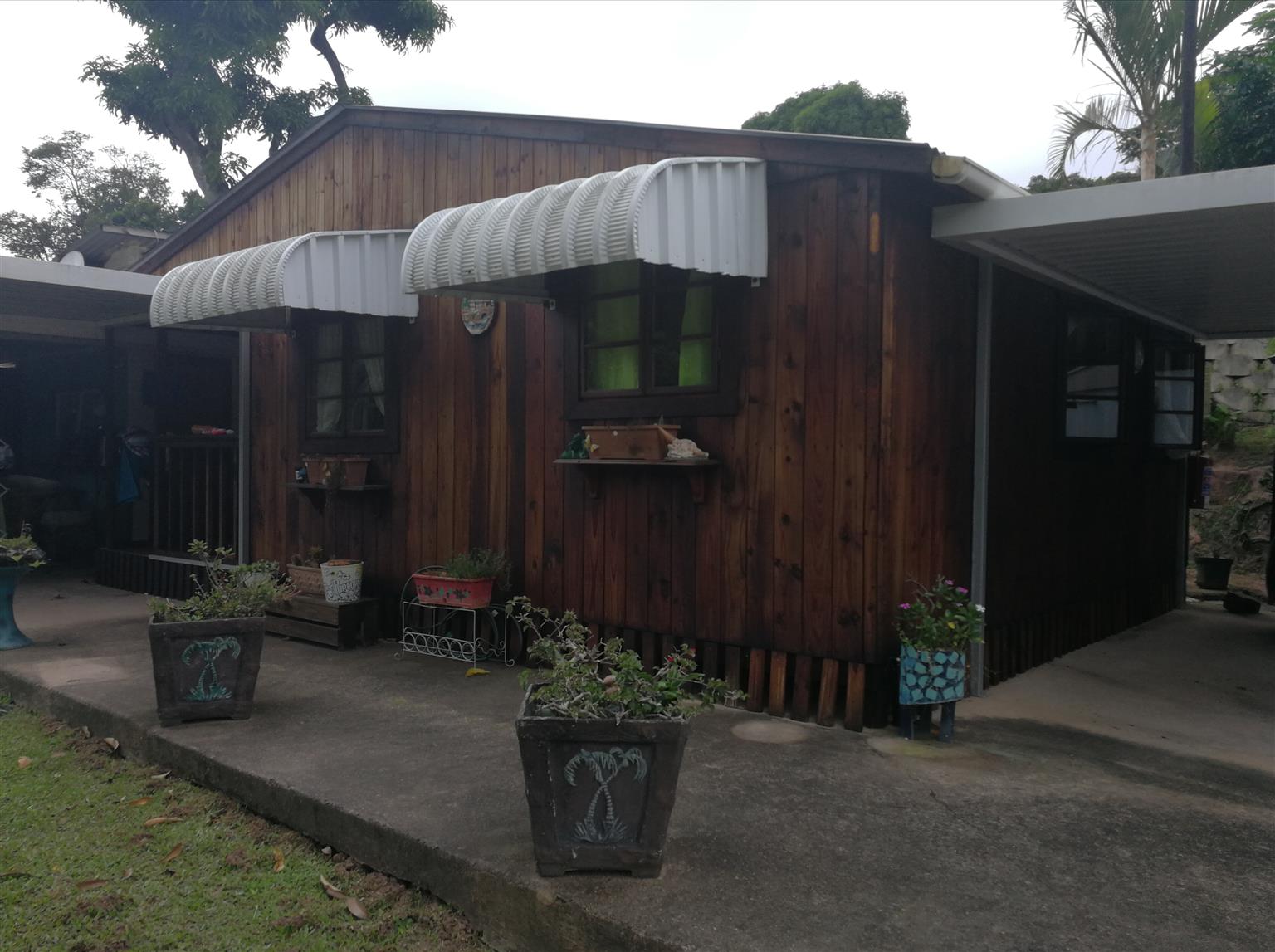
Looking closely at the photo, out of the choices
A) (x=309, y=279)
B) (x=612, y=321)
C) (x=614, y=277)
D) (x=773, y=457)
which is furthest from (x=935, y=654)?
(x=309, y=279)

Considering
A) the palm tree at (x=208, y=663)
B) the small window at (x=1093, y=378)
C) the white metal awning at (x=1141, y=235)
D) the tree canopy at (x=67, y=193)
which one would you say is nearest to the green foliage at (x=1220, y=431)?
the white metal awning at (x=1141, y=235)

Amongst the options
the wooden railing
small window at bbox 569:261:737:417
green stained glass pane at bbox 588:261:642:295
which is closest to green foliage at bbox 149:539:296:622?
small window at bbox 569:261:737:417

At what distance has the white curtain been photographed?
645 cm

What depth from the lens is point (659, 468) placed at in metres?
4.89

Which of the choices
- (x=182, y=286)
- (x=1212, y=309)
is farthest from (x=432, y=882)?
(x=1212, y=309)

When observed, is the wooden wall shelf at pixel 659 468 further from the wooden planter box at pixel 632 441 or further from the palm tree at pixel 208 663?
the palm tree at pixel 208 663

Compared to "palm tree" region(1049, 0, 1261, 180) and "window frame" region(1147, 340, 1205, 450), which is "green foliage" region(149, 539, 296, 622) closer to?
"window frame" region(1147, 340, 1205, 450)

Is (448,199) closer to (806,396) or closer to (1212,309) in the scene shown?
(806,396)

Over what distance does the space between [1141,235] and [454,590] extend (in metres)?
3.94

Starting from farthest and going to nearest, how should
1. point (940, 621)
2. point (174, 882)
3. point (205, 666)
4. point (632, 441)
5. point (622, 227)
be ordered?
point (632, 441)
point (205, 666)
point (940, 621)
point (622, 227)
point (174, 882)

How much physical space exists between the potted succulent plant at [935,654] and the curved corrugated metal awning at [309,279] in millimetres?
3662

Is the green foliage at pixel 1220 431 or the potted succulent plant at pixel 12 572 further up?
the green foliage at pixel 1220 431

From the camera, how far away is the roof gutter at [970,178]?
156 inches

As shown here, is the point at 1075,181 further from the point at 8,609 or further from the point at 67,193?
the point at 67,193
